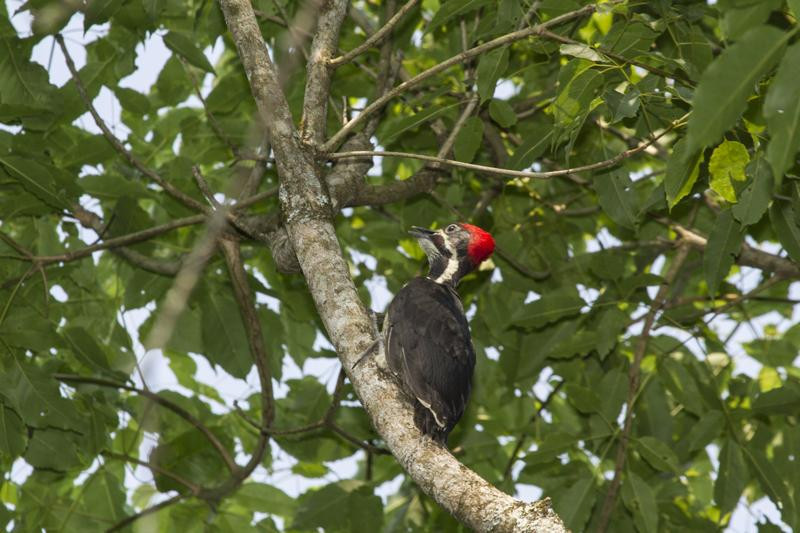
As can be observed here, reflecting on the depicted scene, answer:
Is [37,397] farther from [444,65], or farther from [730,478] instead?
[730,478]

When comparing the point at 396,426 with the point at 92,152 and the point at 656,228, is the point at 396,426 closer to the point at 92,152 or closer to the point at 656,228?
the point at 92,152

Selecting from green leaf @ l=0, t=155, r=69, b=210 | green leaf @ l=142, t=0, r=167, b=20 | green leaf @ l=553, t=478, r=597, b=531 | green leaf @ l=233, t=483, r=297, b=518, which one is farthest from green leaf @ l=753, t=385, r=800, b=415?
green leaf @ l=0, t=155, r=69, b=210

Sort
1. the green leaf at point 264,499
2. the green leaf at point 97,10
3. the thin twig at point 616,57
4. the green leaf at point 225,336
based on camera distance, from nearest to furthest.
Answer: the thin twig at point 616,57 < the green leaf at point 97,10 < the green leaf at point 264,499 < the green leaf at point 225,336

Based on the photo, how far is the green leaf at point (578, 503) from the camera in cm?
475

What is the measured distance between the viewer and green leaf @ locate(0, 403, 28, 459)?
15.1 ft

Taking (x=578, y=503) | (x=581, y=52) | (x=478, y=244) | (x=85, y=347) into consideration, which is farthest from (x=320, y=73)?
(x=578, y=503)

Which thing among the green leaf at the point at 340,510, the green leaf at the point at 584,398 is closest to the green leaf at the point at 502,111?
the green leaf at the point at 584,398

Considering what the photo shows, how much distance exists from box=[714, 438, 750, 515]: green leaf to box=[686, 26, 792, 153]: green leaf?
344 cm

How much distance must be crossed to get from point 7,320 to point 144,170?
3.21ft

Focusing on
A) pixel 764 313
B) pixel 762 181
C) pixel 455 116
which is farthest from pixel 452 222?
pixel 762 181

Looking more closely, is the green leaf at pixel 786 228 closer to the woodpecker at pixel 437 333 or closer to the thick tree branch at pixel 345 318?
the woodpecker at pixel 437 333

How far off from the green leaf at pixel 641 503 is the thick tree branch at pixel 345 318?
1.81 m

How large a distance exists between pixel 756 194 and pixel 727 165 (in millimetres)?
160

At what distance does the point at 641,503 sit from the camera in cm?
470
